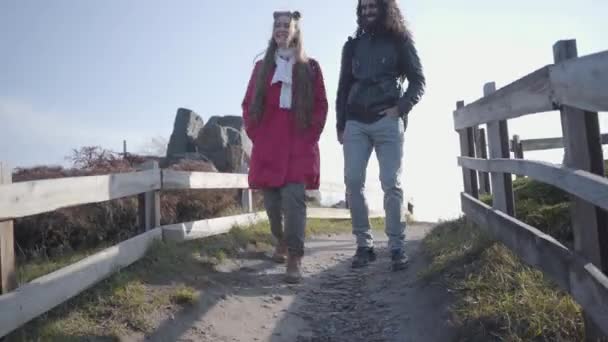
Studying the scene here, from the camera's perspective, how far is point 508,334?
2.90 meters

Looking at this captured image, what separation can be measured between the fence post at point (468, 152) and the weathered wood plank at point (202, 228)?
2566 mm

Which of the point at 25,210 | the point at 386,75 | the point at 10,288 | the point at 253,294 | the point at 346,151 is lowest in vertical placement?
the point at 253,294

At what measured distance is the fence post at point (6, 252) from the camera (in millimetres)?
3268

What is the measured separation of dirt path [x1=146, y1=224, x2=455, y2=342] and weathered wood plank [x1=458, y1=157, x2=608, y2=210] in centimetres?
95

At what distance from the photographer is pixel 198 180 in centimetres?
641

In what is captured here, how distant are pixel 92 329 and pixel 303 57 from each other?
287 centimetres

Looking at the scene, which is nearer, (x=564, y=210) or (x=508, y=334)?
(x=508, y=334)

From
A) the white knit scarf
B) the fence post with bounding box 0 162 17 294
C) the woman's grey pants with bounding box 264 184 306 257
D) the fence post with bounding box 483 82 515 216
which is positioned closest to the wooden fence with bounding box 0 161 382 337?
the fence post with bounding box 0 162 17 294

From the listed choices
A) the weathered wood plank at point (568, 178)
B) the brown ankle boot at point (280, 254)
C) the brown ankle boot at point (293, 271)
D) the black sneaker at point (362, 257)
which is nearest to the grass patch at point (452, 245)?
the black sneaker at point (362, 257)

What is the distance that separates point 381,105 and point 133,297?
2.47 metres

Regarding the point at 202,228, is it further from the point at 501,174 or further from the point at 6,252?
the point at 501,174

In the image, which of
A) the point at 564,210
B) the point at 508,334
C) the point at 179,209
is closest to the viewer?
the point at 508,334

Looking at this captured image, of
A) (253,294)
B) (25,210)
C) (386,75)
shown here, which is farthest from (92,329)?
(386,75)

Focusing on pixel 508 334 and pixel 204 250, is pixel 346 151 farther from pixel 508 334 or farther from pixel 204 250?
pixel 508 334
